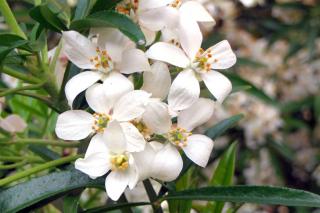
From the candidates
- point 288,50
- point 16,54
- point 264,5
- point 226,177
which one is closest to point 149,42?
point 16,54

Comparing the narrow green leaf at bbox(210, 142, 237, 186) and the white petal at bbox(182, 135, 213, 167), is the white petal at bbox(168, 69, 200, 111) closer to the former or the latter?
the white petal at bbox(182, 135, 213, 167)

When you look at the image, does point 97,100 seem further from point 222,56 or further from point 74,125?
point 222,56

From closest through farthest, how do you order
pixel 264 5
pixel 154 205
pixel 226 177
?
pixel 154 205 → pixel 226 177 → pixel 264 5

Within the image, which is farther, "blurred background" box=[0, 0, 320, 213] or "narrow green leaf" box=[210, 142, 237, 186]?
"blurred background" box=[0, 0, 320, 213]

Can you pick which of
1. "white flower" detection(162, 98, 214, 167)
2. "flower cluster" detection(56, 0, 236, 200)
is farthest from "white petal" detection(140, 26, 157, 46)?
"white flower" detection(162, 98, 214, 167)

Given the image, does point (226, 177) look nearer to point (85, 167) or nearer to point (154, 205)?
point (154, 205)
